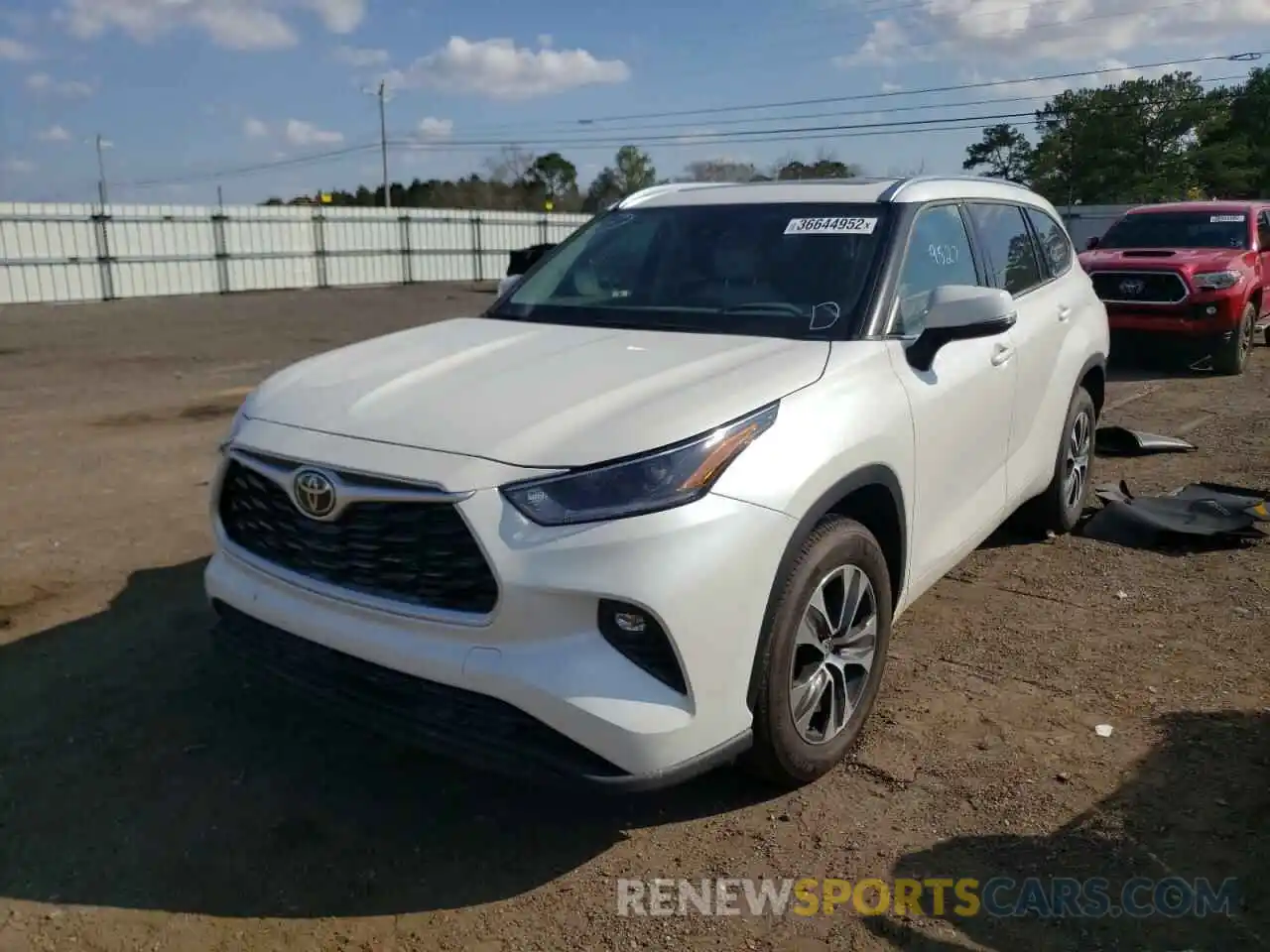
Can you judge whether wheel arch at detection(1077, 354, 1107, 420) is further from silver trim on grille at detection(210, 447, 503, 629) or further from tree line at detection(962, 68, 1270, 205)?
tree line at detection(962, 68, 1270, 205)

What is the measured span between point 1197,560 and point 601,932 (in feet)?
13.1

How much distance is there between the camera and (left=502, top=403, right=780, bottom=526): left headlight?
101 inches

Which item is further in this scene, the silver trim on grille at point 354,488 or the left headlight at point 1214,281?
the left headlight at point 1214,281

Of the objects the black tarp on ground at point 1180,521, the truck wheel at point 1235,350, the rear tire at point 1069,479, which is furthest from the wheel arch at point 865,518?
the truck wheel at point 1235,350

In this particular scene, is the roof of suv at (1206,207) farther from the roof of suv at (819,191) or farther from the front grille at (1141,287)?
the roof of suv at (819,191)

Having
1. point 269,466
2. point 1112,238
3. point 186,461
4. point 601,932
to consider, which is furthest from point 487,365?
point 1112,238

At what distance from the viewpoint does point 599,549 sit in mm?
2521

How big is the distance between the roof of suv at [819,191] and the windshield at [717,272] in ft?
0.24

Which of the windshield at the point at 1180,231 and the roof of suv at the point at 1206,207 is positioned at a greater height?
the roof of suv at the point at 1206,207

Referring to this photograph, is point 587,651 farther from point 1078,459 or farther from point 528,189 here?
point 528,189

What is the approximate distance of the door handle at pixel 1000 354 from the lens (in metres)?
4.16

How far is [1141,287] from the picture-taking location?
11.5m

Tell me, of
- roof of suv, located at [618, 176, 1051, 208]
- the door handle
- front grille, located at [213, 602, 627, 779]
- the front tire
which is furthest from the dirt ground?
roof of suv, located at [618, 176, 1051, 208]

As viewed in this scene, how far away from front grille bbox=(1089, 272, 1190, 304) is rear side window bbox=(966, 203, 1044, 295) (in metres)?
7.18
